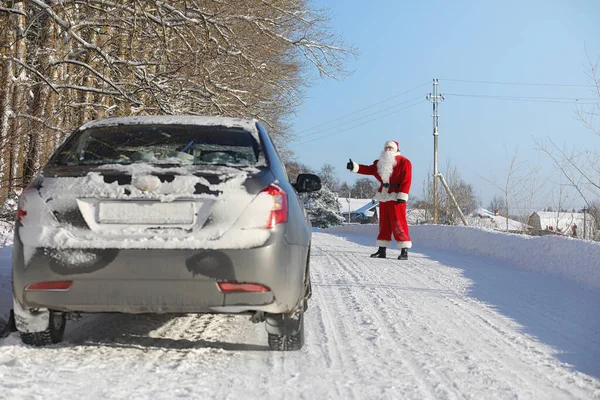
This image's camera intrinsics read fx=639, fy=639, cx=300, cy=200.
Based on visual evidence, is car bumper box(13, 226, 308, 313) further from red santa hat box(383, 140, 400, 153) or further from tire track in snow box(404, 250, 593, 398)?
red santa hat box(383, 140, 400, 153)

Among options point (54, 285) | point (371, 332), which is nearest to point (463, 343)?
point (371, 332)

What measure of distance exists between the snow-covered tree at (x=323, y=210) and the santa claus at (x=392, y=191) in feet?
198

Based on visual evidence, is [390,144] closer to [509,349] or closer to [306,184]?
[306,184]

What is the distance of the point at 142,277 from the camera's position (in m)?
3.31

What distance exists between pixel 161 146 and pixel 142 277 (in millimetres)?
1162

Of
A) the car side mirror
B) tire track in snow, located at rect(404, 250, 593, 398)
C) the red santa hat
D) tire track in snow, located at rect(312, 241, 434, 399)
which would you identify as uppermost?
the red santa hat

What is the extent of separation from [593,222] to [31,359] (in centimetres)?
1464

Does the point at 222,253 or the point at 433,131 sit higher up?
the point at 433,131

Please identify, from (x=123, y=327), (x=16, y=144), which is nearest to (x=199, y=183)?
(x=123, y=327)

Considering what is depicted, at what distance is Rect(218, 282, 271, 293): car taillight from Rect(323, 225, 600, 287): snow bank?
5.52m

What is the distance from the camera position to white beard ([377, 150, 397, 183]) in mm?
11469

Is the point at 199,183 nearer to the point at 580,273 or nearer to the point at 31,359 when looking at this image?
the point at 31,359

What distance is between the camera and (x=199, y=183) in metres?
3.44

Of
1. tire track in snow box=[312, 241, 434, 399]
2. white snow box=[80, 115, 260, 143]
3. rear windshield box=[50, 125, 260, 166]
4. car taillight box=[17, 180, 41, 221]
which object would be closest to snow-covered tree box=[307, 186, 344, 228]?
tire track in snow box=[312, 241, 434, 399]
